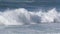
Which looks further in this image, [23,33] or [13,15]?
[13,15]

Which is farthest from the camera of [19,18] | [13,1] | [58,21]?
[13,1]

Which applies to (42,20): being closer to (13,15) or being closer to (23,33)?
(13,15)

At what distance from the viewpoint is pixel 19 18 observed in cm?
988

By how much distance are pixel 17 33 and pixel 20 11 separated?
3.91 metres

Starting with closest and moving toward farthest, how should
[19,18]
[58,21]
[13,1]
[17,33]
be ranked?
[17,33] → [19,18] → [58,21] → [13,1]

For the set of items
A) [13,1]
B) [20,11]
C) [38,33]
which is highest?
[13,1]

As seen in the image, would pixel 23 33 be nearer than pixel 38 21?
Yes

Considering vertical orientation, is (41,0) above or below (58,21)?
above

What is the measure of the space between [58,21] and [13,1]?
9.60 metres

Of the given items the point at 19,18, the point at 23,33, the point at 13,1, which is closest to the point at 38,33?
the point at 23,33

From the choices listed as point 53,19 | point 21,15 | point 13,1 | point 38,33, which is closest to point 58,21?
point 53,19

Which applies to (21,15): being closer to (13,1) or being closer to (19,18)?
(19,18)

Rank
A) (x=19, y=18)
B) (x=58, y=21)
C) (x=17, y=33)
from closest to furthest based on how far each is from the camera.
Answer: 1. (x=17, y=33)
2. (x=19, y=18)
3. (x=58, y=21)

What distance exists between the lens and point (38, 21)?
10.1 m
